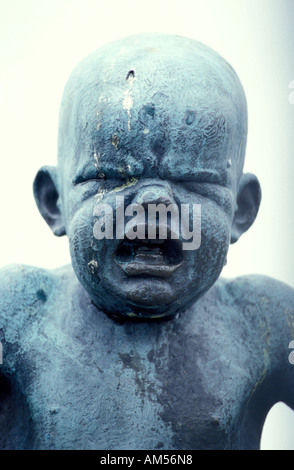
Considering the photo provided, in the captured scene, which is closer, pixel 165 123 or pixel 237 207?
pixel 165 123

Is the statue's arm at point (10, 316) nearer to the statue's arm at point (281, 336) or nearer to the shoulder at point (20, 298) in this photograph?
the shoulder at point (20, 298)

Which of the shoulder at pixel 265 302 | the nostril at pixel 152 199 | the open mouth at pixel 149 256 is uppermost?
the nostril at pixel 152 199

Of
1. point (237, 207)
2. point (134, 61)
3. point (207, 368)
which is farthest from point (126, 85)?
point (207, 368)

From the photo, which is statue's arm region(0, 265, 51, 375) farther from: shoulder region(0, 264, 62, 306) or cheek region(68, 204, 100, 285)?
cheek region(68, 204, 100, 285)

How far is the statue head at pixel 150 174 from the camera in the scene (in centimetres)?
162

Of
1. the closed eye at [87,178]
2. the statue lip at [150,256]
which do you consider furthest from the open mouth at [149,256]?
the closed eye at [87,178]

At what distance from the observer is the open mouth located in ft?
5.31

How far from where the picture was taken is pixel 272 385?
189 centimetres

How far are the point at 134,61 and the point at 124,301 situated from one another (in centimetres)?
44
